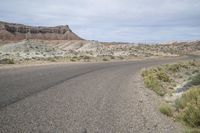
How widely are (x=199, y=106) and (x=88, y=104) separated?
3934 mm

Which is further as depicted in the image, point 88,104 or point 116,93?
point 116,93

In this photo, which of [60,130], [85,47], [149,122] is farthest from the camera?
[85,47]

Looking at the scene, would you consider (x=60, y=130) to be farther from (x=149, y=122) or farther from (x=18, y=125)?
(x=149, y=122)

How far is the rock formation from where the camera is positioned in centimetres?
11700

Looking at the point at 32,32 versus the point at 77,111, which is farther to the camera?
the point at 32,32

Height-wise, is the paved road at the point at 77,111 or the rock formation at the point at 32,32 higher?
the rock formation at the point at 32,32

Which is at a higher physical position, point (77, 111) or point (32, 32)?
point (32, 32)

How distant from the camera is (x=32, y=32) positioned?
132 meters

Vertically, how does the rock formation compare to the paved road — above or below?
above

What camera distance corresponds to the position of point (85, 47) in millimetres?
93125

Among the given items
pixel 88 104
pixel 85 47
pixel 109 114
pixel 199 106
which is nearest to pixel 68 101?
pixel 88 104

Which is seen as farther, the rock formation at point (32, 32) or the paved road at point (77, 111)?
the rock formation at point (32, 32)

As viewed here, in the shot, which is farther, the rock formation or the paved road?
the rock formation

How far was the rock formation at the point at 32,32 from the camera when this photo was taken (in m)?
117
